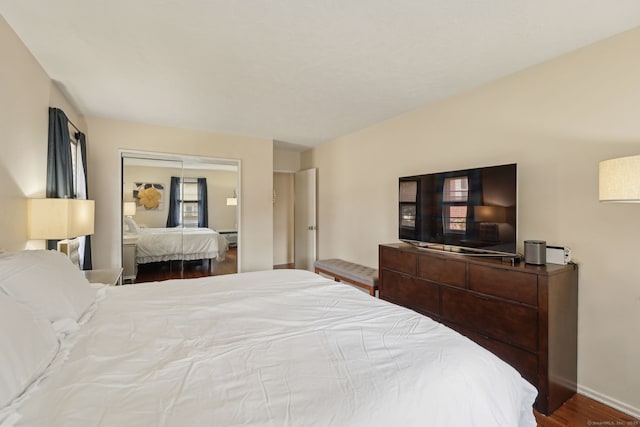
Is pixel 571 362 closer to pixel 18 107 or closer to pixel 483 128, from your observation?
pixel 483 128

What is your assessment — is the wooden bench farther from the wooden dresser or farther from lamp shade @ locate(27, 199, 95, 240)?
lamp shade @ locate(27, 199, 95, 240)

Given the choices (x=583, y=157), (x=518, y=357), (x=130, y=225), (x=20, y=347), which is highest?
(x=583, y=157)

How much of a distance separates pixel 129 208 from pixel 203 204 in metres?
0.97

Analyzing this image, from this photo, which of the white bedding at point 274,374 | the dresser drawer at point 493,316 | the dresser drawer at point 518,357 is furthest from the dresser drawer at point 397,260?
the white bedding at point 274,374

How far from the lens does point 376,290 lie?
3.50 meters

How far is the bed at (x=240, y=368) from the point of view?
0.83 metres

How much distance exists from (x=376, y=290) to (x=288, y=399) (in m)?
2.76

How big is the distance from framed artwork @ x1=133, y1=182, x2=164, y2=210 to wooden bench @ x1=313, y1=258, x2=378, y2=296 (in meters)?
2.53

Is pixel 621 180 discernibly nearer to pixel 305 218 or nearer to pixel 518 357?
pixel 518 357

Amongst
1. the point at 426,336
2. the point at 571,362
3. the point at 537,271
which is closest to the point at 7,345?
the point at 426,336

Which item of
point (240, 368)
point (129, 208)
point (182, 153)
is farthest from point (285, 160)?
point (240, 368)

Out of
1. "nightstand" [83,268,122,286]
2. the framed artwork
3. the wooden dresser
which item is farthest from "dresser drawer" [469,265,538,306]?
the framed artwork

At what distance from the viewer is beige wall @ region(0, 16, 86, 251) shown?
6.07 feet

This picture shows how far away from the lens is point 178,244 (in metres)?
4.38
